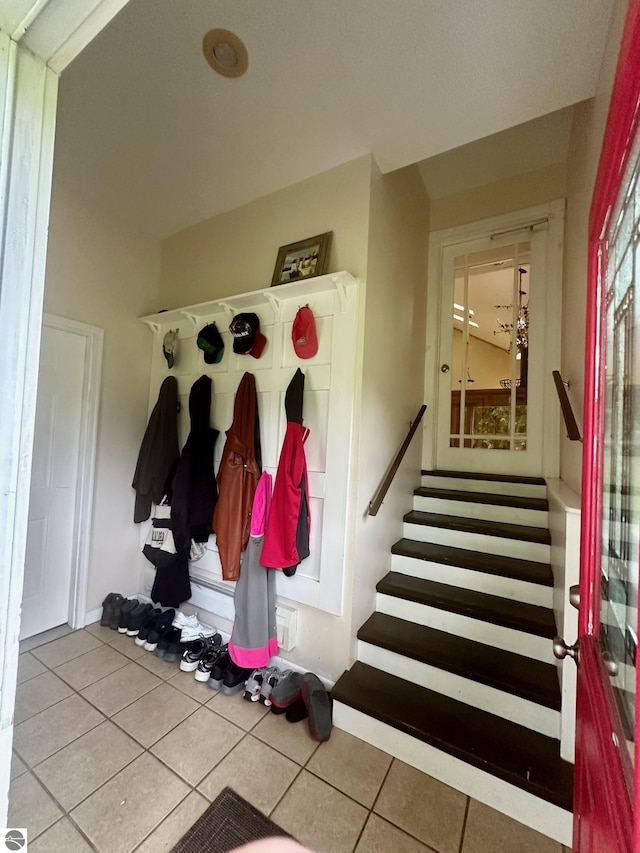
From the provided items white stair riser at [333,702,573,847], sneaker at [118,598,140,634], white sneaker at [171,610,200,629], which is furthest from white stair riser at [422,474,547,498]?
sneaker at [118,598,140,634]

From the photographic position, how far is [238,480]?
Answer: 199 cm

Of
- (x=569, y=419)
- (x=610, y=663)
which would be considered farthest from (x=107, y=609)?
(x=569, y=419)

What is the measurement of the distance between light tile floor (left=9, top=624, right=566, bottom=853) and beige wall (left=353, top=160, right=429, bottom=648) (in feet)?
2.01

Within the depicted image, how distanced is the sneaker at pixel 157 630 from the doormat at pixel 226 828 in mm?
1083

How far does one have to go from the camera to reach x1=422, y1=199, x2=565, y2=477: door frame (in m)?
2.53

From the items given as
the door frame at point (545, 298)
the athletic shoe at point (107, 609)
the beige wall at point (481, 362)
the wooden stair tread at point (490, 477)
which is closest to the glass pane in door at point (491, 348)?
the beige wall at point (481, 362)

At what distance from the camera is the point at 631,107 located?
23.3 inches

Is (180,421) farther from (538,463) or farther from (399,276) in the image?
(538,463)

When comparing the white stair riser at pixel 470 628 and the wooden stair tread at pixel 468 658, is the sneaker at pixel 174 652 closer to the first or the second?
the wooden stair tread at pixel 468 658

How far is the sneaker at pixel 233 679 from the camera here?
1815mm

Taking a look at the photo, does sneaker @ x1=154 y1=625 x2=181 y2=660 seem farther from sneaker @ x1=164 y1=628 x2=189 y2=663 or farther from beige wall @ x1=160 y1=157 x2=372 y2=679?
beige wall @ x1=160 y1=157 x2=372 y2=679

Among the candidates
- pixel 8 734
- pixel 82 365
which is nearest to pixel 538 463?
pixel 8 734

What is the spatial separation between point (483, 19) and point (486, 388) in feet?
7.07

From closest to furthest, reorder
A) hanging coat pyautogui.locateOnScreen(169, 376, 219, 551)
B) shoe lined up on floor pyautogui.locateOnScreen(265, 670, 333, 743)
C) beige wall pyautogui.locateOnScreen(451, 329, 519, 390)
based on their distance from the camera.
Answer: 1. shoe lined up on floor pyautogui.locateOnScreen(265, 670, 333, 743)
2. hanging coat pyautogui.locateOnScreen(169, 376, 219, 551)
3. beige wall pyautogui.locateOnScreen(451, 329, 519, 390)
